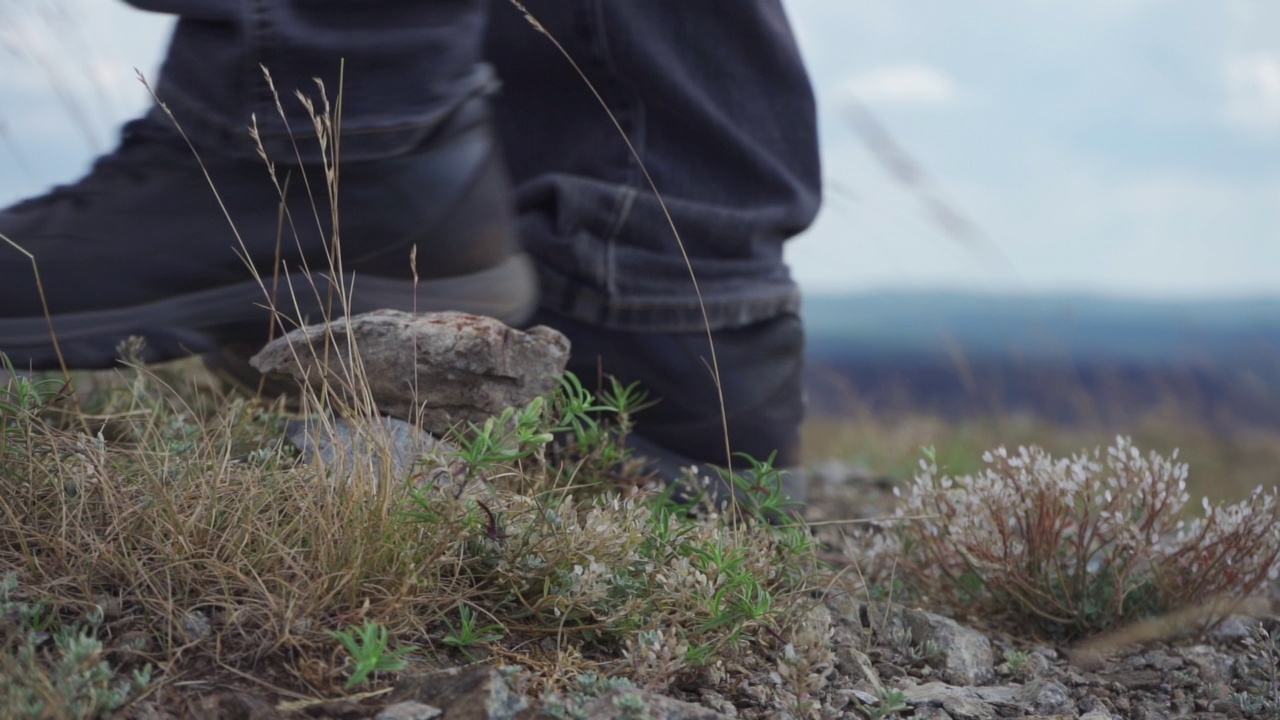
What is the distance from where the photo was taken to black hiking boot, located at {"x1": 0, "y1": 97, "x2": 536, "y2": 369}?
2.02 meters

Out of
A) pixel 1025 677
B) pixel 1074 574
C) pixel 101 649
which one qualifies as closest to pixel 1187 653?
pixel 1074 574

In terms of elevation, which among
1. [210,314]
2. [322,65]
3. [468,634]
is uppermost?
[322,65]

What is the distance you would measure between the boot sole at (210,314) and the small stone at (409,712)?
3.13ft

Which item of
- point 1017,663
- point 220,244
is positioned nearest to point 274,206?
point 220,244

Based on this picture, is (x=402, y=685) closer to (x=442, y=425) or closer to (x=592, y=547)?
(x=592, y=547)

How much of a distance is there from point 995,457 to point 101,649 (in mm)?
1587

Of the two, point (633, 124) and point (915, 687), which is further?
point (633, 124)

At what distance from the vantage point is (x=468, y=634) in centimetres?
142

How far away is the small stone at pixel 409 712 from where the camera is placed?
1.25 meters

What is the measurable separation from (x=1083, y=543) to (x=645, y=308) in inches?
40.1

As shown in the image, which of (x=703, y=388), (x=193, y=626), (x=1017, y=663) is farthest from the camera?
(x=703, y=388)

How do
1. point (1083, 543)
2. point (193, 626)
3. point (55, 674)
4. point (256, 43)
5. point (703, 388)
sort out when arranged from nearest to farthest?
point (55, 674), point (193, 626), point (256, 43), point (1083, 543), point (703, 388)

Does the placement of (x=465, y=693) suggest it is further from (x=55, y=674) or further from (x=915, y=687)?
(x=915, y=687)

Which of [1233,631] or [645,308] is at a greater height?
[645,308]
